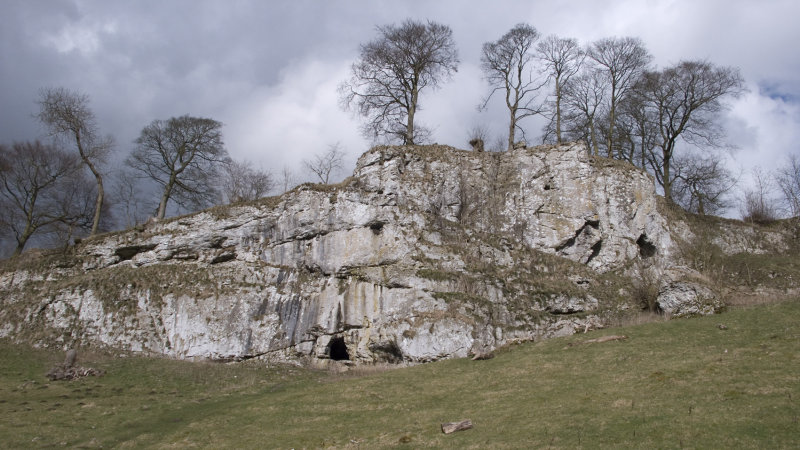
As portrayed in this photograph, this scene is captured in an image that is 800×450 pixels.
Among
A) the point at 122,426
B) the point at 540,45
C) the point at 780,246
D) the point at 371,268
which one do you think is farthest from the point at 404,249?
the point at 780,246

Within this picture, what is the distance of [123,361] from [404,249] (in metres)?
13.8

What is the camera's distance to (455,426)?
12.7 meters

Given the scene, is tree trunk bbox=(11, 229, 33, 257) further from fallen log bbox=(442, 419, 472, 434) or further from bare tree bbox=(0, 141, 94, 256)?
fallen log bbox=(442, 419, 472, 434)

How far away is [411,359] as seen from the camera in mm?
23641

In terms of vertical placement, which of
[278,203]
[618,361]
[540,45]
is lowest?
[618,361]

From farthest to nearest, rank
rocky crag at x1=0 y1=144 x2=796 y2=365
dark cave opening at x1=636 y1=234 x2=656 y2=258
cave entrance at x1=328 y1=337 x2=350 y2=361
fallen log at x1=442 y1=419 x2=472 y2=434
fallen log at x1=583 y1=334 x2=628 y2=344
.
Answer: dark cave opening at x1=636 y1=234 x2=656 y2=258 < cave entrance at x1=328 y1=337 x2=350 y2=361 < rocky crag at x1=0 y1=144 x2=796 y2=365 < fallen log at x1=583 y1=334 x2=628 y2=344 < fallen log at x1=442 y1=419 x2=472 y2=434

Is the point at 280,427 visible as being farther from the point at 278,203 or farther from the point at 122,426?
the point at 278,203

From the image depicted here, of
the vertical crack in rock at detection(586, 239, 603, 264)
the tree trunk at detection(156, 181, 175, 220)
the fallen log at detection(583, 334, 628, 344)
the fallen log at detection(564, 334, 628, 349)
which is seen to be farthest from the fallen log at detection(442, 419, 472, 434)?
the tree trunk at detection(156, 181, 175, 220)

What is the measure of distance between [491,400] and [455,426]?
8.13 ft

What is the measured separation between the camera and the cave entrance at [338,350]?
84.9 ft

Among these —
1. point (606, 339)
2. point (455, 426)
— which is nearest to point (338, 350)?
point (606, 339)

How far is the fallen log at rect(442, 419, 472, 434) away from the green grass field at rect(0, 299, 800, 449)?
253mm

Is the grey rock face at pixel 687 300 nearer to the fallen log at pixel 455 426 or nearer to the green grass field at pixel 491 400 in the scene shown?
the green grass field at pixel 491 400

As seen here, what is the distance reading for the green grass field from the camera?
11.0 m
